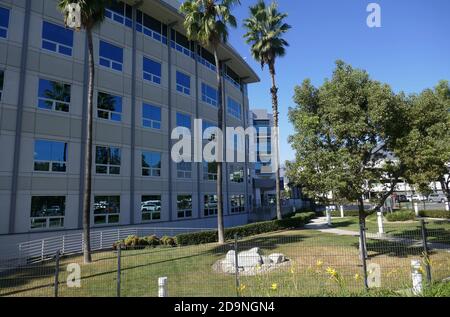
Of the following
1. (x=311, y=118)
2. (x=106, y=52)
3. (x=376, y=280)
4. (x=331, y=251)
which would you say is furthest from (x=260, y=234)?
(x=106, y=52)

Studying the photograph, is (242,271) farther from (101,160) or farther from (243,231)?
(101,160)

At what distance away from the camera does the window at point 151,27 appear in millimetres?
26123

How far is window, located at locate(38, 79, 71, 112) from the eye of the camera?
63.8 ft

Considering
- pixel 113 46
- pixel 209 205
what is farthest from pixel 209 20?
pixel 209 205

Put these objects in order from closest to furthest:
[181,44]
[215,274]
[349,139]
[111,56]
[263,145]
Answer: [215,274], [349,139], [111,56], [181,44], [263,145]

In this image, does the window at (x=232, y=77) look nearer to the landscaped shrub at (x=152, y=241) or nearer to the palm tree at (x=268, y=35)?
the palm tree at (x=268, y=35)

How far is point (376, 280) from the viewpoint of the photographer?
34.5 feet

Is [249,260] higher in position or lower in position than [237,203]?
lower

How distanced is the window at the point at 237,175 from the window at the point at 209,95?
7.58 m

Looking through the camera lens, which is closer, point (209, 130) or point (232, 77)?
point (209, 130)

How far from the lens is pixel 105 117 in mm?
22547

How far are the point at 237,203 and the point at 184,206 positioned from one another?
9.53m

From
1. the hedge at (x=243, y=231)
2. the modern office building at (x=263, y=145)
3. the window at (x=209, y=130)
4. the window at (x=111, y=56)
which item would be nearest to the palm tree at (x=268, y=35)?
the hedge at (x=243, y=231)
